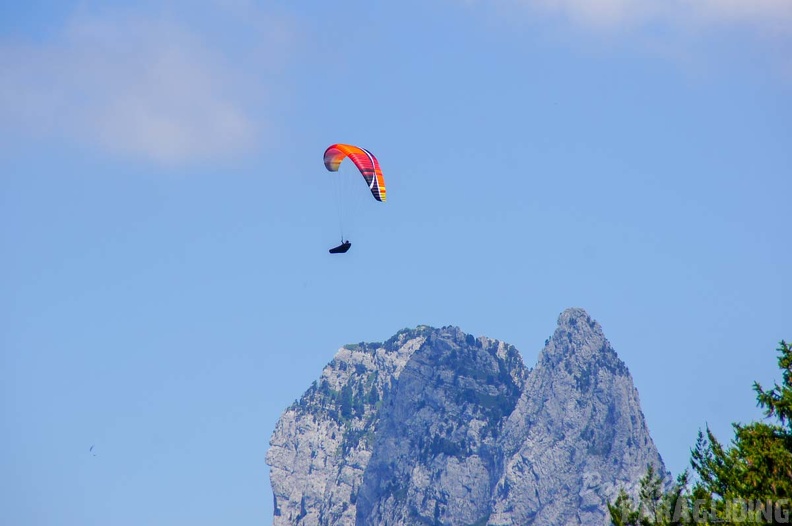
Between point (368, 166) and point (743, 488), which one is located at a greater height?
point (368, 166)

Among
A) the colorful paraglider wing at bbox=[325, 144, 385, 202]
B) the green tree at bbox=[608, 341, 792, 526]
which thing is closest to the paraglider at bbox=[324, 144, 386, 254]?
the colorful paraglider wing at bbox=[325, 144, 385, 202]

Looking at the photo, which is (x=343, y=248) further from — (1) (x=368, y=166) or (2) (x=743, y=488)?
(2) (x=743, y=488)

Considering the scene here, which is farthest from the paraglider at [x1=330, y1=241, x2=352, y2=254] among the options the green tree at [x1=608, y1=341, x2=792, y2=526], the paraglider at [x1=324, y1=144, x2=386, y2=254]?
the green tree at [x1=608, y1=341, x2=792, y2=526]

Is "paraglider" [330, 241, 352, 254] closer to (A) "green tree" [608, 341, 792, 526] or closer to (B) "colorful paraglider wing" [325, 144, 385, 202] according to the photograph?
(B) "colorful paraglider wing" [325, 144, 385, 202]

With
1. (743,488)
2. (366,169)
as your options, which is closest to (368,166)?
(366,169)

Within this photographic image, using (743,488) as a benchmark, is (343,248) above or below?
above

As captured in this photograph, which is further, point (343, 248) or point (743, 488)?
point (343, 248)

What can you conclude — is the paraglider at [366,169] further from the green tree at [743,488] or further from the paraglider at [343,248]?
the green tree at [743,488]

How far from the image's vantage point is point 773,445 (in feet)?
224

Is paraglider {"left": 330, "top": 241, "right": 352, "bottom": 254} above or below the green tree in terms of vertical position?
above

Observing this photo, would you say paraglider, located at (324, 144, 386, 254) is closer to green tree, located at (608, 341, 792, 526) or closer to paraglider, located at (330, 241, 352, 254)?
paraglider, located at (330, 241, 352, 254)

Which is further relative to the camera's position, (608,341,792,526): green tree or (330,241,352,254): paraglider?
(330,241,352,254): paraglider

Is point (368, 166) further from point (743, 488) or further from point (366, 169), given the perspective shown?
point (743, 488)

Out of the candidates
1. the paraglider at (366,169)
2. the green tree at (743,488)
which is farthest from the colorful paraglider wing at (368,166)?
the green tree at (743,488)
